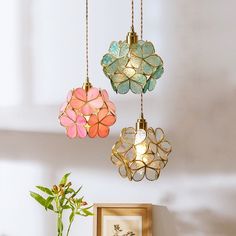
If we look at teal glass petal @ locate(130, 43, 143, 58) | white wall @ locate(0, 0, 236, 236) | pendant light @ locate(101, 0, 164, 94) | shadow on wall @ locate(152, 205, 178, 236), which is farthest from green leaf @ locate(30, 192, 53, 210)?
teal glass petal @ locate(130, 43, 143, 58)

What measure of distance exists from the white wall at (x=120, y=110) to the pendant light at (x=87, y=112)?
0.75 m

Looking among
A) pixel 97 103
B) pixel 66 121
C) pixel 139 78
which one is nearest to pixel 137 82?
pixel 139 78

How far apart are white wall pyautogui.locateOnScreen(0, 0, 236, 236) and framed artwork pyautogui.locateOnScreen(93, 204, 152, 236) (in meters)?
0.05

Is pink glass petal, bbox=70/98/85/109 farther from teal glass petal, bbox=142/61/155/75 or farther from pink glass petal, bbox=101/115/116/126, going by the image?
teal glass petal, bbox=142/61/155/75

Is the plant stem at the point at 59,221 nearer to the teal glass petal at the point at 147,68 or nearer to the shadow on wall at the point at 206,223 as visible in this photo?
the shadow on wall at the point at 206,223

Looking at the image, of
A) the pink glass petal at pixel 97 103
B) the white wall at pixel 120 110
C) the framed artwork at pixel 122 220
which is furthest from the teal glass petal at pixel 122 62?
the framed artwork at pixel 122 220

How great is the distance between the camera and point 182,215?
2.91m

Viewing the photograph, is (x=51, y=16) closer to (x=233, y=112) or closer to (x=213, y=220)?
(x=233, y=112)

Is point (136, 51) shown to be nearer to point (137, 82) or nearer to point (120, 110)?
point (137, 82)

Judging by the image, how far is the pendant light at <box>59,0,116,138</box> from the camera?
85.3 inches

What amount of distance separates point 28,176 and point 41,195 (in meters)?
0.13

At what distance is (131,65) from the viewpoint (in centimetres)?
199

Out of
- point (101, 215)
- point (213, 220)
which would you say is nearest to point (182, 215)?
point (213, 220)

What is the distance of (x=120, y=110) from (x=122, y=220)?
584mm
